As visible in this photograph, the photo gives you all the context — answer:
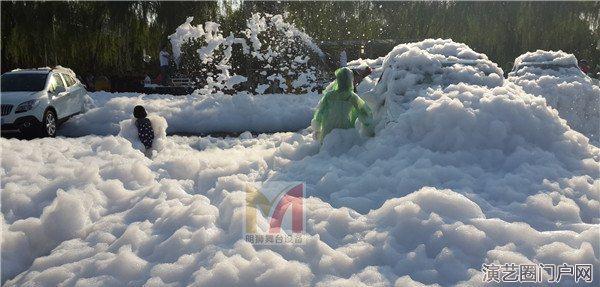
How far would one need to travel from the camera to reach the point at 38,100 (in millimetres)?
10992

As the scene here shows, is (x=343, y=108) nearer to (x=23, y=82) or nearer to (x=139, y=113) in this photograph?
(x=139, y=113)

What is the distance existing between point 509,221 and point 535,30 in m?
32.5

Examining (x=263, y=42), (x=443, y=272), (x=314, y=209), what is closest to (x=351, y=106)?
(x=314, y=209)

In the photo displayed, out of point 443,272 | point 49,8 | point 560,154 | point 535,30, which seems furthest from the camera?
point 535,30

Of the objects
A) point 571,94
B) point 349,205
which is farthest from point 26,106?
point 571,94

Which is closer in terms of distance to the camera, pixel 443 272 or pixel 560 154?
pixel 443 272

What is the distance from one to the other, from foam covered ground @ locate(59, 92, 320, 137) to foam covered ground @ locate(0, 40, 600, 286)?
476 centimetres

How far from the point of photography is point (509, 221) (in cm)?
412

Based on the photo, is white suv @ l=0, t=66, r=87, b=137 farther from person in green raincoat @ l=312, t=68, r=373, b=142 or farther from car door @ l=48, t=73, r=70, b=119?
person in green raincoat @ l=312, t=68, r=373, b=142

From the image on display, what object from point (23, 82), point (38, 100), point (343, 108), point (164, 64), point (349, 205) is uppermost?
point (164, 64)

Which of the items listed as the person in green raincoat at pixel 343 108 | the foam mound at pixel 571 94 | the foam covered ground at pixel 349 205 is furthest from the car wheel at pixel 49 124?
the foam mound at pixel 571 94

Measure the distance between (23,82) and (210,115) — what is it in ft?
16.0

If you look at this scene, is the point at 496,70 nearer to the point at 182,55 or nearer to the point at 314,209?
the point at 314,209

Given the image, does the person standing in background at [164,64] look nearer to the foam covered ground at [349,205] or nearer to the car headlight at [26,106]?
the car headlight at [26,106]
